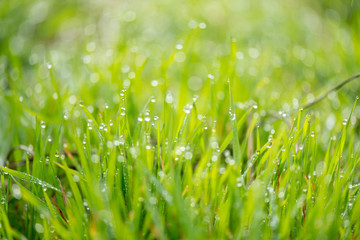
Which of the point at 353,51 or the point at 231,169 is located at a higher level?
the point at 231,169

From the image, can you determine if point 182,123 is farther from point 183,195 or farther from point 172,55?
point 172,55

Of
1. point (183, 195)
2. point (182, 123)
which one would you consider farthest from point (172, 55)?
point (183, 195)

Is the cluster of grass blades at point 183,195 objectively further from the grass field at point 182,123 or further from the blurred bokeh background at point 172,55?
the blurred bokeh background at point 172,55

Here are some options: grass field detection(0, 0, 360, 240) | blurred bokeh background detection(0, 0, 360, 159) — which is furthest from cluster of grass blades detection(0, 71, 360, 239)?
blurred bokeh background detection(0, 0, 360, 159)

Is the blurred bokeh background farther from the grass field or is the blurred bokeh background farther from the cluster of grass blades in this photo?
the cluster of grass blades

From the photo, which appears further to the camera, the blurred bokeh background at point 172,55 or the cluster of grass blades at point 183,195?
the blurred bokeh background at point 172,55

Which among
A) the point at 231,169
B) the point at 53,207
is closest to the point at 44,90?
the point at 53,207

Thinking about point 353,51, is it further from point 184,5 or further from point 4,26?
point 4,26

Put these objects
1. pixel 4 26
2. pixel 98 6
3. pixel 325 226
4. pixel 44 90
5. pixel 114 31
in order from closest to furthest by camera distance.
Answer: pixel 325 226 < pixel 44 90 < pixel 4 26 < pixel 114 31 < pixel 98 6

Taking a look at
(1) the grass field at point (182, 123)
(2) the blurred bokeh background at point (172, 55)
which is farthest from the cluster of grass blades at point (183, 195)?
(2) the blurred bokeh background at point (172, 55)
